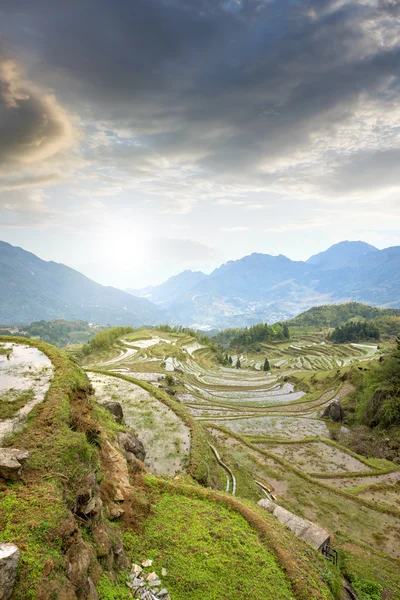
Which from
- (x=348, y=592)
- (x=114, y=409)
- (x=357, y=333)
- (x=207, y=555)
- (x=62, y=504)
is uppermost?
(x=62, y=504)

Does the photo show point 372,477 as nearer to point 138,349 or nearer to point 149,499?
point 149,499

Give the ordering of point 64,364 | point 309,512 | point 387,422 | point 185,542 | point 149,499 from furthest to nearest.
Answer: point 387,422, point 309,512, point 64,364, point 149,499, point 185,542

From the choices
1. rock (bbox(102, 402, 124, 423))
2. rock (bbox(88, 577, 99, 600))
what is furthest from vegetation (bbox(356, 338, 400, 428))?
rock (bbox(88, 577, 99, 600))

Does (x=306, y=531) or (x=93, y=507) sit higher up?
(x=93, y=507)

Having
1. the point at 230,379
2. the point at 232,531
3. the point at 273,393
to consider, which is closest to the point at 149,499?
the point at 232,531

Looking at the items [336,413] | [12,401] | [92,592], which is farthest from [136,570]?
[336,413]

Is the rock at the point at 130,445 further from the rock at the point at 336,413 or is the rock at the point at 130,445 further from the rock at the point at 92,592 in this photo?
the rock at the point at 336,413

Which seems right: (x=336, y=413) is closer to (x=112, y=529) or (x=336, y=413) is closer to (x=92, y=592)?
(x=112, y=529)
